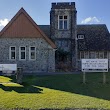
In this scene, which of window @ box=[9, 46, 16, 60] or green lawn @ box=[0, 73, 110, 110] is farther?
window @ box=[9, 46, 16, 60]

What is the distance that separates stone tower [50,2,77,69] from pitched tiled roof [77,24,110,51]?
3.42m

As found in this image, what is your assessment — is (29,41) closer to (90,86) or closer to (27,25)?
(27,25)

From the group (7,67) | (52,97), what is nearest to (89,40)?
(7,67)

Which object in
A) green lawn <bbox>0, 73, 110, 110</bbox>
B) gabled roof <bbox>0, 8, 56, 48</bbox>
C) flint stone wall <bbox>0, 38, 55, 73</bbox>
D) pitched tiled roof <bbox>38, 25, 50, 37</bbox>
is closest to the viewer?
green lawn <bbox>0, 73, 110, 110</bbox>

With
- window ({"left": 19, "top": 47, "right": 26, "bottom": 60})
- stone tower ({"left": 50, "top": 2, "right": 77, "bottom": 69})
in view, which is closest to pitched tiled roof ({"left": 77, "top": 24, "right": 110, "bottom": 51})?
stone tower ({"left": 50, "top": 2, "right": 77, "bottom": 69})

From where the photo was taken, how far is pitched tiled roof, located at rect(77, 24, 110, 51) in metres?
37.6

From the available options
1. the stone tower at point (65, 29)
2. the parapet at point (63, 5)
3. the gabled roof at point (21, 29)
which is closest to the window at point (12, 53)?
the gabled roof at point (21, 29)

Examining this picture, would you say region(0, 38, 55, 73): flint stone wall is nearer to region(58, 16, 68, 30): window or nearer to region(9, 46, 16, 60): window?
region(9, 46, 16, 60): window

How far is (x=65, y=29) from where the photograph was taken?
113ft

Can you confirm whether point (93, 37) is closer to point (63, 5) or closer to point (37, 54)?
point (63, 5)

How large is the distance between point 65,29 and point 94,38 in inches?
263

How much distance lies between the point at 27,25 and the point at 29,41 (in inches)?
70.7

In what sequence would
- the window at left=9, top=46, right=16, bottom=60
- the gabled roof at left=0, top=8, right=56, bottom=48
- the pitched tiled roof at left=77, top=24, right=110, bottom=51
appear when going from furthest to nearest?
the pitched tiled roof at left=77, top=24, right=110, bottom=51 → the window at left=9, top=46, right=16, bottom=60 → the gabled roof at left=0, top=8, right=56, bottom=48

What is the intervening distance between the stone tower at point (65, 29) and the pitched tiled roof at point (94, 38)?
3422 millimetres
